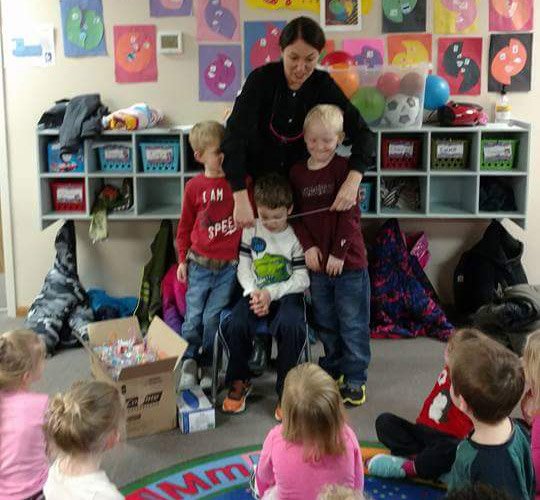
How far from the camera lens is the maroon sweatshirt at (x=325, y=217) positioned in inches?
113

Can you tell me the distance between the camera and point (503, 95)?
13.0ft

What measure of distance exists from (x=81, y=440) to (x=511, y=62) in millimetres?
3199

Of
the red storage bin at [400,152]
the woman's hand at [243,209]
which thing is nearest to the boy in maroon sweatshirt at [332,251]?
the woman's hand at [243,209]

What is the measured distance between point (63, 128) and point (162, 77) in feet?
2.09

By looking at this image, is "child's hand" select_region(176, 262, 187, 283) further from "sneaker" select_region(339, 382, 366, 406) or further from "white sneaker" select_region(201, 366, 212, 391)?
"sneaker" select_region(339, 382, 366, 406)

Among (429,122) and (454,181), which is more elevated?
(429,122)

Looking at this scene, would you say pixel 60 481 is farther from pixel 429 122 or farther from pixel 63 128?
pixel 429 122

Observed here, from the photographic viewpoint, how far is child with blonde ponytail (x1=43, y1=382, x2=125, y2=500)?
170 cm

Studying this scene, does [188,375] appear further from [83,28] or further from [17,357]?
[83,28]

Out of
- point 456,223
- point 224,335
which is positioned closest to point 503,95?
point 456,223

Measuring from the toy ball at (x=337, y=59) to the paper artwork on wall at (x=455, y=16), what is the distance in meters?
0.60

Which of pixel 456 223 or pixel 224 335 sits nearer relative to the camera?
pixel 224 335

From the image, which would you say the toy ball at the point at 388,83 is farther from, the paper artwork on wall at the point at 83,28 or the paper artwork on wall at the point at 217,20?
the paper artwork on wall at the point at 83,28

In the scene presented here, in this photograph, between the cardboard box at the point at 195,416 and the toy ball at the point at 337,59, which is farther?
the toy ball at the point at 337,59
